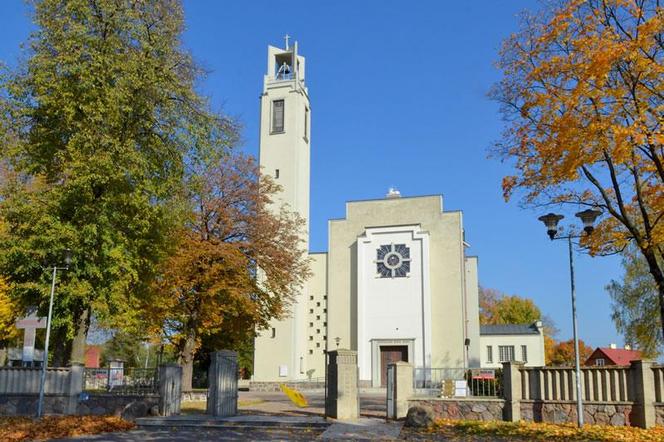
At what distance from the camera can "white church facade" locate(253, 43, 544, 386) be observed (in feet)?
139

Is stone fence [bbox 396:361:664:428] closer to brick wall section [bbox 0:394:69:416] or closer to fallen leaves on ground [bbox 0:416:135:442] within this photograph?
fallen leaves on ground [bbox 0:416:135:442]

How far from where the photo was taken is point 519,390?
632 inches

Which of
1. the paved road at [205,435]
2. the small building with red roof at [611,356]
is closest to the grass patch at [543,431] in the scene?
the paved road at [205,435]

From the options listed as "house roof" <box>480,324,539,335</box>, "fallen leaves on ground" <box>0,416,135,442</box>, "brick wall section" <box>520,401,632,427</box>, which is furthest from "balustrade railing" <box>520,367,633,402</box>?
"house roof" <box>480,324,539,335</box>

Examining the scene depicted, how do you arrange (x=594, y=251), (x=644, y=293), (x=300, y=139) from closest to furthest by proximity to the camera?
(x=594, y=251) < (x=644, y=293) < (x=300, y=139)

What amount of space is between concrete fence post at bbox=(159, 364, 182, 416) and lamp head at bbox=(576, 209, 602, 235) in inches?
456

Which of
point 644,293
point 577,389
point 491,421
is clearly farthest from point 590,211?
point 644,293

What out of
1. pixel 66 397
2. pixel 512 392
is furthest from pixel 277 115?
pixel 512 392

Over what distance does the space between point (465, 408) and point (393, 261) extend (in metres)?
27.4

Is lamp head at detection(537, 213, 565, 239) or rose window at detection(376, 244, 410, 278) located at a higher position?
rose window at detection(376, 244, 410, 278)

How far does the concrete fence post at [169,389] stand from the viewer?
57.2 ft

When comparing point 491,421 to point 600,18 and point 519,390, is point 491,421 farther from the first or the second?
point 600,18

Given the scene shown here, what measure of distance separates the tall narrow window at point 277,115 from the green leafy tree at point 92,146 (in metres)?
25.6

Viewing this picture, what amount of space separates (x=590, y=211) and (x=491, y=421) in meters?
5.85
